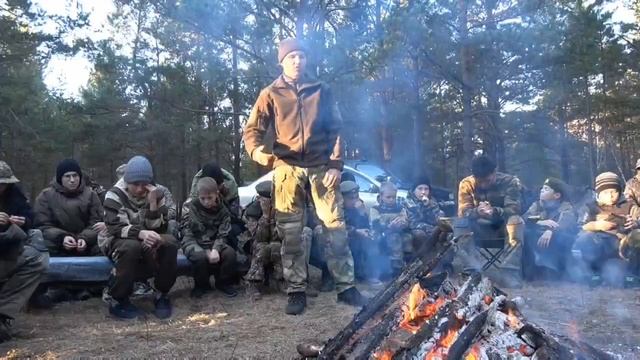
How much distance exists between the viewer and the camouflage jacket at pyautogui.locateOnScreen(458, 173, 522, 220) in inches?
216

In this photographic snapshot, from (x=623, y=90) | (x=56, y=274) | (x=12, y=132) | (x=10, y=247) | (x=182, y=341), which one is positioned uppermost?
(x=623, y=90)

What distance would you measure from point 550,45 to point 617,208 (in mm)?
3437

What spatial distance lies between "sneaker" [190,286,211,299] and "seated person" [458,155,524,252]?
2.82 metres

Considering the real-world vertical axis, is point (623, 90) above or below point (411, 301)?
above

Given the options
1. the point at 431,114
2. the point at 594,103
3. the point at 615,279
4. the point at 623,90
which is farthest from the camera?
the point at 623,90

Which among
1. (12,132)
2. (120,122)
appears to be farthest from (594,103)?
(12,132)

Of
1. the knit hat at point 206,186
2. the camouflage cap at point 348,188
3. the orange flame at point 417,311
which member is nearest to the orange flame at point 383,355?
the orange flame at point 417,311

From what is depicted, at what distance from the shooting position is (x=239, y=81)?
34.8ft

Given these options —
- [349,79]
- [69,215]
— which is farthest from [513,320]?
[349,79]

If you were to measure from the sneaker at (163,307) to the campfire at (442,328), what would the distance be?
87.3 inches

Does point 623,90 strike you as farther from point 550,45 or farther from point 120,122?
point 120,122

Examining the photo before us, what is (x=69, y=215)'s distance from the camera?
5066mm

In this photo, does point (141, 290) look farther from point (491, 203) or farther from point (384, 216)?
point (491, 203)

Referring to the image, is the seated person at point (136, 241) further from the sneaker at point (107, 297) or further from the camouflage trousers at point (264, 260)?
the camouflage trousers at point (264, 260)
